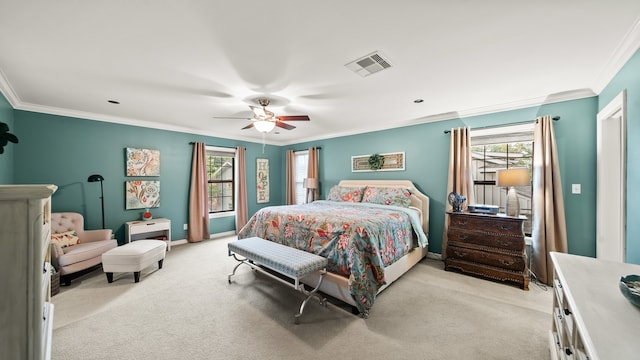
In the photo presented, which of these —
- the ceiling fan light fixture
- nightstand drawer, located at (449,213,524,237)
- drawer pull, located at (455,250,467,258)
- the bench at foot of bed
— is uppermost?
the ceiling fan light fixture

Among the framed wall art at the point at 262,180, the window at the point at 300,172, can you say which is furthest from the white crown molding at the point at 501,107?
the framed wall art at the point at 262,180

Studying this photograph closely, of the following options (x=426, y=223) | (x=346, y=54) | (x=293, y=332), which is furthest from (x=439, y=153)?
(x=293, y=332)

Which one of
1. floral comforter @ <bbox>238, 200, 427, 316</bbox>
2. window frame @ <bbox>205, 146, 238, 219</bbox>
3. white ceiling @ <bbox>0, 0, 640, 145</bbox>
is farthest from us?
window frame @ <bbox>205, 146, 238, 219</bbox>

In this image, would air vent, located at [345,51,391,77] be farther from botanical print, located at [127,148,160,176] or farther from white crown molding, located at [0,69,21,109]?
botanical print, located at [127,148,160,176]

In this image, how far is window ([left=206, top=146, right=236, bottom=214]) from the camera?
18.3 feet

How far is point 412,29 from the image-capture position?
5.67 feet

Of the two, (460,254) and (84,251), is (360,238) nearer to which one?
(460,254)

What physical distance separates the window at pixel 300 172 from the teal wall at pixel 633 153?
5244mm

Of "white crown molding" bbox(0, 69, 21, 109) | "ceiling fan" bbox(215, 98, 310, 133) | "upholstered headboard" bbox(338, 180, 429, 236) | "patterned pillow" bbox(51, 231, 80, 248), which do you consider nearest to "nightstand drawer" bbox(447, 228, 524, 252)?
"upholstered headboard" bbox(338, 180, 429, 236)

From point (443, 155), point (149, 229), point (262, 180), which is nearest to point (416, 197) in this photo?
point (443, 155)

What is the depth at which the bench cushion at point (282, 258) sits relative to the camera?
88.7 inches

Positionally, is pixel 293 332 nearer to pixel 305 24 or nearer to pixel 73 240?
pixel 305 24

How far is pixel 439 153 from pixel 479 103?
0.95 meters

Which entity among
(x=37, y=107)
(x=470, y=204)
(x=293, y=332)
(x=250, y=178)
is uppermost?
(x=37, y=107)
